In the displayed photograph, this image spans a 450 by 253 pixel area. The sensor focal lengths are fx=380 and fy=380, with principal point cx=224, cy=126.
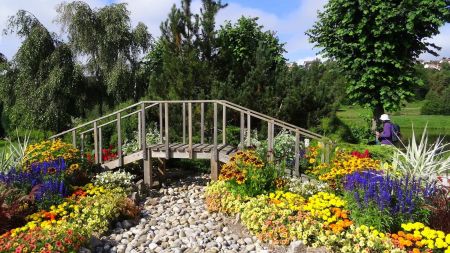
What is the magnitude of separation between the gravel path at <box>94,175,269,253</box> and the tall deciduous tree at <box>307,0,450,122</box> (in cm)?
691

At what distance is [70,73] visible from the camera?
507 inches

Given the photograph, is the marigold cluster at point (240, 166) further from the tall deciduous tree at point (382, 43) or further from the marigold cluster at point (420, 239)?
the tall deciduous tree at point (382, 43)

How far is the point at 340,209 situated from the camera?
15.2 feet

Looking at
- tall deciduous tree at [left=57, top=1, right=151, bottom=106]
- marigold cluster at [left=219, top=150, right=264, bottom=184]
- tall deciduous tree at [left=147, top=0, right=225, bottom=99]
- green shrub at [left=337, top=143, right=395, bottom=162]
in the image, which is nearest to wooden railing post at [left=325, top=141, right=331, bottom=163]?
green shrub at [left=337, top=143, right=395, bottom=162]

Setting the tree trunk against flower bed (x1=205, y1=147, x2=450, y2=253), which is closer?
flower bed (x1=205, y1=147, x2=450, y2=253)

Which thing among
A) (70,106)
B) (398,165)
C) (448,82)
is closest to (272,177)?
(398,165)

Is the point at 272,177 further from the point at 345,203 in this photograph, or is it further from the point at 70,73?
the point at 70,73

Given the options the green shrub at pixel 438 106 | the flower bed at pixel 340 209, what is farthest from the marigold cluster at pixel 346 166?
the green shrub at pixel 438 106

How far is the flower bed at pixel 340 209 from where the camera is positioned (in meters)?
3.85

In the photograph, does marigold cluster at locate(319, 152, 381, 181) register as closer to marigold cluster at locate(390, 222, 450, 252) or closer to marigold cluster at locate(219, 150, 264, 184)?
marigold cluster at locate(219, 150, 264, 184)

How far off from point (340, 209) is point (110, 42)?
10212 millimetres

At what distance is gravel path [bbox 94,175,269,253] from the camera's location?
475 centimetres

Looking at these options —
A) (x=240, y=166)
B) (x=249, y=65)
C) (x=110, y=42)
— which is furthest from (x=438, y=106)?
(x=240, y=166)

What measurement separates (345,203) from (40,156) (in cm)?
528
